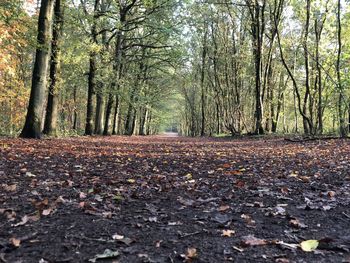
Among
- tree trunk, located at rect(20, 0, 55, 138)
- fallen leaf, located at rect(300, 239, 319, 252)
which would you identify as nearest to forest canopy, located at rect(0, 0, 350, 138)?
tree trunk, located at rect(20, 0, 55, 138)

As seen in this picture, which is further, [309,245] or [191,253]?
[309,245]

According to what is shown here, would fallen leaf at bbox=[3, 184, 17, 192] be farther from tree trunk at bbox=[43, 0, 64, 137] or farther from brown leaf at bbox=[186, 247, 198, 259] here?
tree trunk at bbox=[43, 0, 64, 137]

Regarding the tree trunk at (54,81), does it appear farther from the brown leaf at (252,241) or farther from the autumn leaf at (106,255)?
the brown leaf at (252,241)

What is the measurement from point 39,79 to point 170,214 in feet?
35.1

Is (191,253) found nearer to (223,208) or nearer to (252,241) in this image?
(252,241)

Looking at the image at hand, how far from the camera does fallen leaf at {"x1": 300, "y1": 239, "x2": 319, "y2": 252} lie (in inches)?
117

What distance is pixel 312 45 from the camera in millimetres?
26266

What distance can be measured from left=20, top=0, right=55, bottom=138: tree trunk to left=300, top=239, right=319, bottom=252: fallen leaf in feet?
38.1

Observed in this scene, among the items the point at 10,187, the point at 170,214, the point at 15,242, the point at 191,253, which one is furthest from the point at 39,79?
the point at 191,253

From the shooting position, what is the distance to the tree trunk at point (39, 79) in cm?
1280

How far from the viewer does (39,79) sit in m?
13.0

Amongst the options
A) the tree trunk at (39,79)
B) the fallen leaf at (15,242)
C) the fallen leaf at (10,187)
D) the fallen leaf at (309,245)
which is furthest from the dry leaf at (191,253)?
the tree trunk at (39,79)

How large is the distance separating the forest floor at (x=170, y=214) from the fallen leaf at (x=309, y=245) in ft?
0.14

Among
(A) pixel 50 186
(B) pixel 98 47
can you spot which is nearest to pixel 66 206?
(A) pixel 50 186
